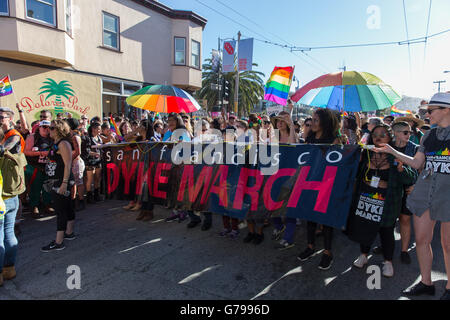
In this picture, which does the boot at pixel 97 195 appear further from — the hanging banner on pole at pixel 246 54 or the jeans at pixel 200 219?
the hanging banner on pole at pixel 246 54

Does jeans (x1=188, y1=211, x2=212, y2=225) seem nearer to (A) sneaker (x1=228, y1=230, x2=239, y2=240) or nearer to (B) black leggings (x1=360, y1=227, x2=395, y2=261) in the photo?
(A) sneaker (x1=228, y1=230, x2=239, y2=240)

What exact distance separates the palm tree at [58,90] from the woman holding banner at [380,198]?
467 inches

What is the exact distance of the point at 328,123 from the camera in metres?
3.84

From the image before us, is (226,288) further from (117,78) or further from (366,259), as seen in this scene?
(117,78)

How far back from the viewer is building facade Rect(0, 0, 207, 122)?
9750 mm

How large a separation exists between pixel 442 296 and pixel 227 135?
149 inches

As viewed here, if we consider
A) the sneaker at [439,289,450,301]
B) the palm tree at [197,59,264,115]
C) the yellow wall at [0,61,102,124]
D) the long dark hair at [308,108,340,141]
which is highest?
the palm tree at [197,59,264,115]

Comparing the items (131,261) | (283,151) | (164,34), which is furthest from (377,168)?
(164,34)

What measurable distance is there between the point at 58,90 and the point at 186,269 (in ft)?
36.0

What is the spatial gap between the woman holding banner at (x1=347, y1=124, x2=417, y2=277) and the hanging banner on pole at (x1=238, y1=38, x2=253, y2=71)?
13922 millimetres

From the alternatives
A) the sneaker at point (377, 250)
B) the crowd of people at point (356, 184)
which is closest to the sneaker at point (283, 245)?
the crowd of people at point (356, 184)

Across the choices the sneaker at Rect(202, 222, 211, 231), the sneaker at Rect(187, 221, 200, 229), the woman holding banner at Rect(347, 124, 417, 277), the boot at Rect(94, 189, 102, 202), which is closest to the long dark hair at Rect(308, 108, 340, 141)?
the woman holding banner at Rect(347, 124, 417, 277)

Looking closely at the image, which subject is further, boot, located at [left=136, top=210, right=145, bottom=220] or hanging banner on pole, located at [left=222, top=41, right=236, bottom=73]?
hanging banner on pole, located at [left=222, top=41, right=236, bottom=73]

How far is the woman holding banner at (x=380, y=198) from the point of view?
3.24 meters
